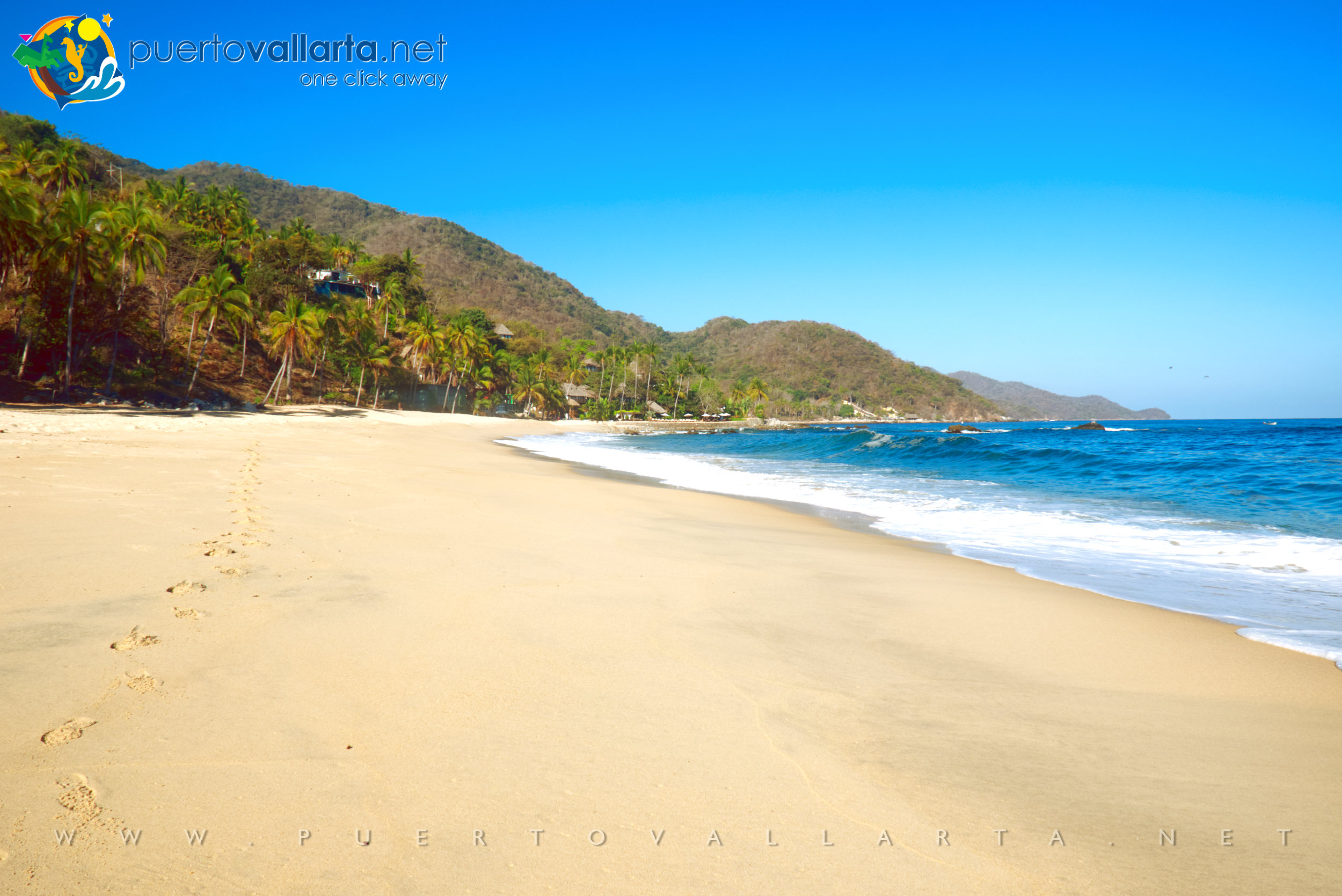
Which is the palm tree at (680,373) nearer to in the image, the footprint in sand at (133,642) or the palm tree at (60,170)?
the palm tree at (60,170)

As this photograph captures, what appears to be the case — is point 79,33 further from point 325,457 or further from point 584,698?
point 584,698

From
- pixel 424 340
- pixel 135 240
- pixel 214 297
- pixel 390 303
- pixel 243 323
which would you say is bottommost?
pixel 243 323

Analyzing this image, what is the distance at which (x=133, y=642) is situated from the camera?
284 centimetres

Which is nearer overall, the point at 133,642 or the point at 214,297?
the point at 133,642

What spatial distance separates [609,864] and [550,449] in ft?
76.4

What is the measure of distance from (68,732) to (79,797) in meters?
0.47

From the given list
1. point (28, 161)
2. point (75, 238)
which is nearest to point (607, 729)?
point (75, 238)

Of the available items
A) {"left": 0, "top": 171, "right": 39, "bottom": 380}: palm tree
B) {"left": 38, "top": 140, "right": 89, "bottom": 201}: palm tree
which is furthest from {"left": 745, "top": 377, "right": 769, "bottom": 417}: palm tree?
{"left": 0, "top": 171, "right": 39, "bottom": 380}: palm tree

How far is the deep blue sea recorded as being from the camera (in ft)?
17.7

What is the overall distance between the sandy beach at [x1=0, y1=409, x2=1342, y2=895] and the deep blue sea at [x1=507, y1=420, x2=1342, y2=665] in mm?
1176

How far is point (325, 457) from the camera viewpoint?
39.3ft

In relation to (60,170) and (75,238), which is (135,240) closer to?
(75,238)

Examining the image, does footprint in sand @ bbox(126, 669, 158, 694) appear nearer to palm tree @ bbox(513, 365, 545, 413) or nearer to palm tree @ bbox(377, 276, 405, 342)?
palm tree @ bbox(377, 276, 405, 342)

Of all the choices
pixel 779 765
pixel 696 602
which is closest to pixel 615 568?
pixel 696 602
